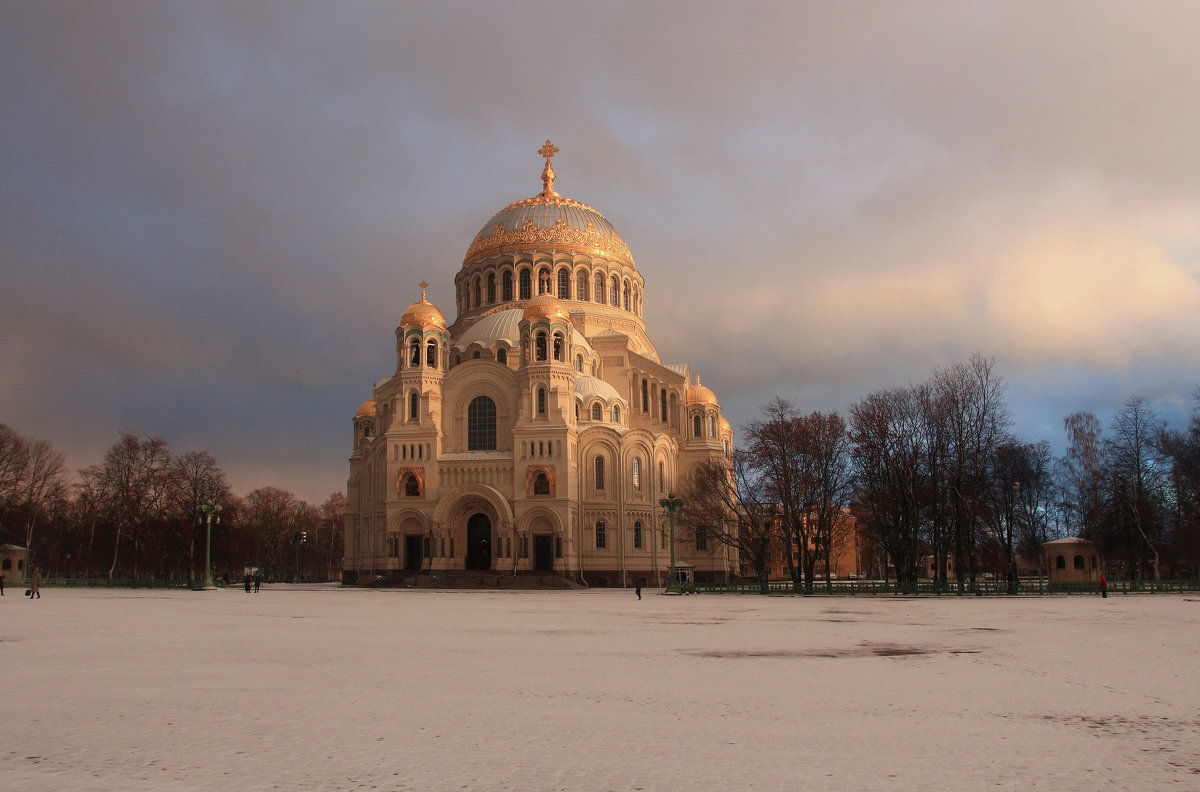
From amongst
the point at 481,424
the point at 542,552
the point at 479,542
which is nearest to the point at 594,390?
the point at 481,424

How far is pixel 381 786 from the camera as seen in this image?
718 cm

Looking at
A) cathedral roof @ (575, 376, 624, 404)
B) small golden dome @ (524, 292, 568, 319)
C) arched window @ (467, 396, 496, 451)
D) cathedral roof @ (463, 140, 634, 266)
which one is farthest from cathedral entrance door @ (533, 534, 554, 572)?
cathedral roof @ (463, 140, 634, 266)

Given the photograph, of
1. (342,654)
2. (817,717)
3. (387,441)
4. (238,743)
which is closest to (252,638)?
(342,654)

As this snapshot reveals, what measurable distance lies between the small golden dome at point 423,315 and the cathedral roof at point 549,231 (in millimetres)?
12317

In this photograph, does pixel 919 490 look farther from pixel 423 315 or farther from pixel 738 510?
pixel 423 315

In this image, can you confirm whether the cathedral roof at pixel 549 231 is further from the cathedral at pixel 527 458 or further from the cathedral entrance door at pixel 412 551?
the cathedral entrance door at pixel 412 551

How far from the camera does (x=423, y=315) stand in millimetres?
56719

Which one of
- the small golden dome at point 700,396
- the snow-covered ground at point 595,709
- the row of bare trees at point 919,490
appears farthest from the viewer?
the small golden dome at point 700,396

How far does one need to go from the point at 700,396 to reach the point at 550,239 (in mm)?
15129

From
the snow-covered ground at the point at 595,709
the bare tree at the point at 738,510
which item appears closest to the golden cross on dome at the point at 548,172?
the bare tree at the point at 738,510

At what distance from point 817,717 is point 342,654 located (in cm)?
870

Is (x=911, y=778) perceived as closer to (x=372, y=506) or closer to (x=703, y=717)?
(x=703, y=717)

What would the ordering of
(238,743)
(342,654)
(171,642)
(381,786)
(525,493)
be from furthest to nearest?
(525,493) < (171,642) < (342,654) < (238,743) < (381,786)

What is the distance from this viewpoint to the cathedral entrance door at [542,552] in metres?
54.1
